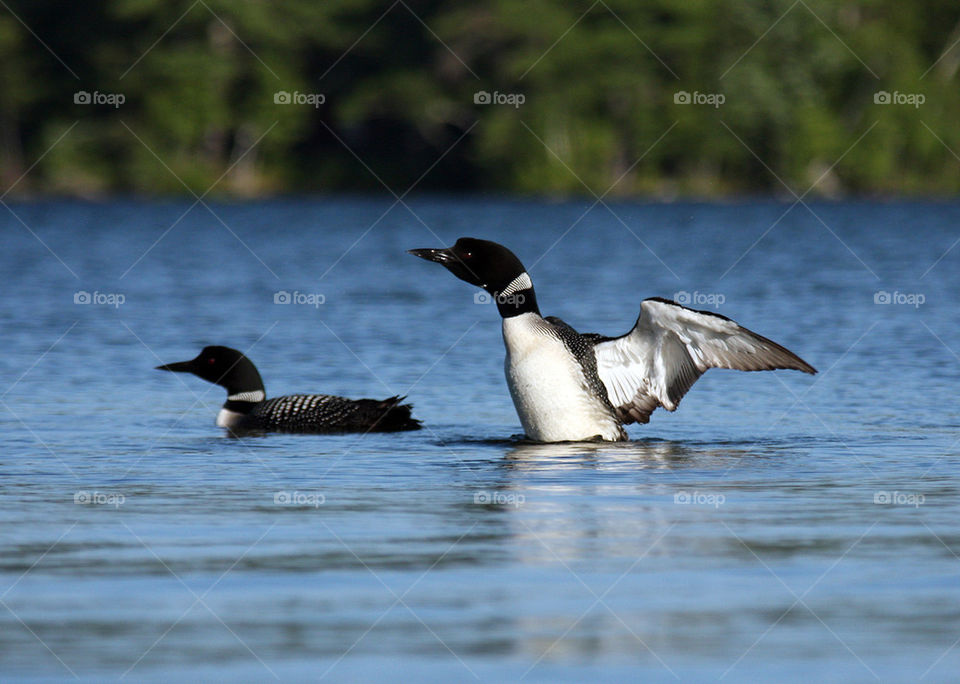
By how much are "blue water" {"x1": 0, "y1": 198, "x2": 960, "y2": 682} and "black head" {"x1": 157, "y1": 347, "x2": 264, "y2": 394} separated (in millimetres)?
272

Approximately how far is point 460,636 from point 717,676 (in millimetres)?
872

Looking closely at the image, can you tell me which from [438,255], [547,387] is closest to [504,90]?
[438,255]

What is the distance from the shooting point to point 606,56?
204 feet

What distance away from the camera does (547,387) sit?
10.4m

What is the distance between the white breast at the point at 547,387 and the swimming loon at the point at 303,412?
1.10 metres

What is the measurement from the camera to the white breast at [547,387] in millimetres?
10414

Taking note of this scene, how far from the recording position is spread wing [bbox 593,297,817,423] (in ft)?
33.9

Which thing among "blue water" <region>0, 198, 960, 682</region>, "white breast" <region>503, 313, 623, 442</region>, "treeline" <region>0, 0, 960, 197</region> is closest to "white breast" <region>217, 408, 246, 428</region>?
"blue water" <region>0, 198, 960, 682</region>

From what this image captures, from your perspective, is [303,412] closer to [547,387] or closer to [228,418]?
[228,418]

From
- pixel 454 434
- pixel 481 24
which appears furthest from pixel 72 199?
pixel 454 434

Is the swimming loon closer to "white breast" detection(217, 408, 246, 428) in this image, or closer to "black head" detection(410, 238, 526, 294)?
"white breast" detection(217, 408, 246, 428)

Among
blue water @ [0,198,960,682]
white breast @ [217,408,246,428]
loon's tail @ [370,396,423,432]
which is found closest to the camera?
blue water @ [0,198,960,682]

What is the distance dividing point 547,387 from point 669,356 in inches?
31.3

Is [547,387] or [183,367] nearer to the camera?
[547,387]
